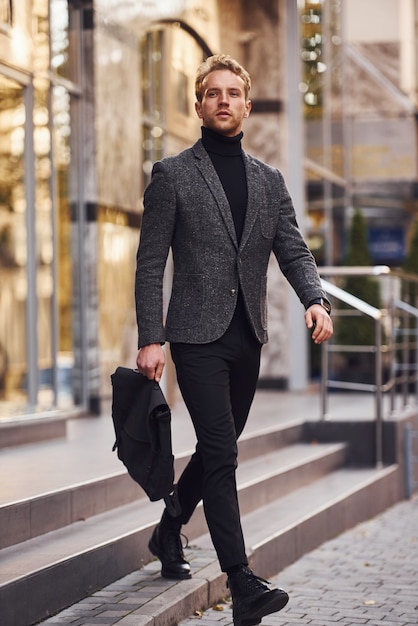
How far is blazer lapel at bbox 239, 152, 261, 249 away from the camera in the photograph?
15.8 feet

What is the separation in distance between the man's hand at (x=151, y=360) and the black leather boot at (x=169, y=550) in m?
0.91

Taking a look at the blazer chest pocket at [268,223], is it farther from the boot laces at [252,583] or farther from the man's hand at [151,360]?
the boot laces at [252,583]

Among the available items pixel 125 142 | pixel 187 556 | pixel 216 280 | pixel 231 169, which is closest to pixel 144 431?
pixel 216 280

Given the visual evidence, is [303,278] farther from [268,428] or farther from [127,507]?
[268,428]

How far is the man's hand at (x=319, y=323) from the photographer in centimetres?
462

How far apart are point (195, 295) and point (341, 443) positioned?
5.56 meters

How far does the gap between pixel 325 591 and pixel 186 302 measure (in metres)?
2.07

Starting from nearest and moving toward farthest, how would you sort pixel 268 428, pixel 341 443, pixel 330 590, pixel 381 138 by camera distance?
pixel 330 590
pixel 268 428
pixel 341 443
pixel 381 138

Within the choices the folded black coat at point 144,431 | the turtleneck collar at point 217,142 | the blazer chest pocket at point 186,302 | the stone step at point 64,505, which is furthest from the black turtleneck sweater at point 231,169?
the stone step at point 64,505

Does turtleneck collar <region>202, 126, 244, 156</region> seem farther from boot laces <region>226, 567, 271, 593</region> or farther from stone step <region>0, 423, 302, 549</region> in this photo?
stone step <region>0, 423, 302, 549</region>

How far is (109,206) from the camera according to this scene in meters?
11.1

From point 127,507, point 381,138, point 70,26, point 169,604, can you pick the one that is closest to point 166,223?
point 169,604

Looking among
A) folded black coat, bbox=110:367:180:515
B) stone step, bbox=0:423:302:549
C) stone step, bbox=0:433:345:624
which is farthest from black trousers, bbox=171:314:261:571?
stone step, bbox=0:423:302:549

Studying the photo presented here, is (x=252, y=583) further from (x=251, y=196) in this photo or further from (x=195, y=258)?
(x=251, y=196)
